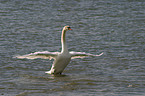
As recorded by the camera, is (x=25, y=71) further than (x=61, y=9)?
No

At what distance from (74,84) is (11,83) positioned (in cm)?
200

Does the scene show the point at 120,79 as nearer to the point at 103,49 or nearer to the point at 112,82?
the point at 112,82

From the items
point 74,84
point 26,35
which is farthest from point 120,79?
point 26,35

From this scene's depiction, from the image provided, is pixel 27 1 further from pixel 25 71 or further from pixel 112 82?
pixel 112 82

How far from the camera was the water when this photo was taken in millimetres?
12648

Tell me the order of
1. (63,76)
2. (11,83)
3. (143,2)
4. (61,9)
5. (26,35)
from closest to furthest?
1. (11,83)
2. (63,76)
3. (26,35)
4. (61,9)
5. (143,2)

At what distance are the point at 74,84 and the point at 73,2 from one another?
19.0 meters

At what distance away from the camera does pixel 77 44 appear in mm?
18812

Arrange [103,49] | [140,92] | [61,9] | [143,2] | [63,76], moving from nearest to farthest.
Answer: [140,92], [63,76], [103,49], [61,9], [143,2]

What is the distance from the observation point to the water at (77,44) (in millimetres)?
12648

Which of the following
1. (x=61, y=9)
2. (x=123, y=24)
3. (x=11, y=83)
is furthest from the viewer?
(x=61, y=9)

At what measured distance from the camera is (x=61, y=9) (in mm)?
28406

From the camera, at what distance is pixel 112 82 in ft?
43.0

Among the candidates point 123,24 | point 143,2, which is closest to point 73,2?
point 143,2
